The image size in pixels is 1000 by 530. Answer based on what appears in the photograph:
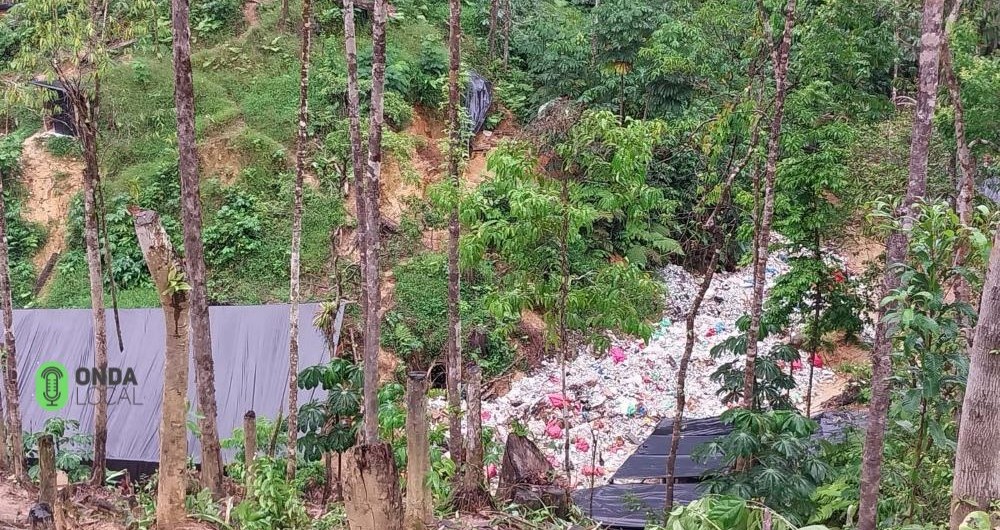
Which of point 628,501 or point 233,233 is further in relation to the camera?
point 233,233

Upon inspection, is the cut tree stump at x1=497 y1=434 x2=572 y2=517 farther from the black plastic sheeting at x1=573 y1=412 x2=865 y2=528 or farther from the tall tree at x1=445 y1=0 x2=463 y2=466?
A: the black plastic sheeting at x1=573 y1=412 x2=865 y2=528

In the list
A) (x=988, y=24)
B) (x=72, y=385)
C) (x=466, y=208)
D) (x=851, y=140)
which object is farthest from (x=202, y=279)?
(x=988, y=24)

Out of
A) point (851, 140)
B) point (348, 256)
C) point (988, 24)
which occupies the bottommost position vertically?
point (348, 256)

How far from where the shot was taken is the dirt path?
1270cm

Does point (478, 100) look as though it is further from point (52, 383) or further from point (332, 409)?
point (332, 409)

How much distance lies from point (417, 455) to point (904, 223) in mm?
2614

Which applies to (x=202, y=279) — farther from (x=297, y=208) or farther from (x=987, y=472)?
(x=987, y=472)

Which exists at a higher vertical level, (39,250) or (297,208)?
(297,208)

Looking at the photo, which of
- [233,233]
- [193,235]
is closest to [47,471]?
[193,235]

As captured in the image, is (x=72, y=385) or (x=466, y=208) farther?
(x=72, y=385)

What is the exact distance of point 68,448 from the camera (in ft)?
25.5

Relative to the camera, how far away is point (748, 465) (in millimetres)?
5574

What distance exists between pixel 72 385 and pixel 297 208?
425 cm

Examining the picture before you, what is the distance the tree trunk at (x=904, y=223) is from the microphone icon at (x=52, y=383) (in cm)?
816
